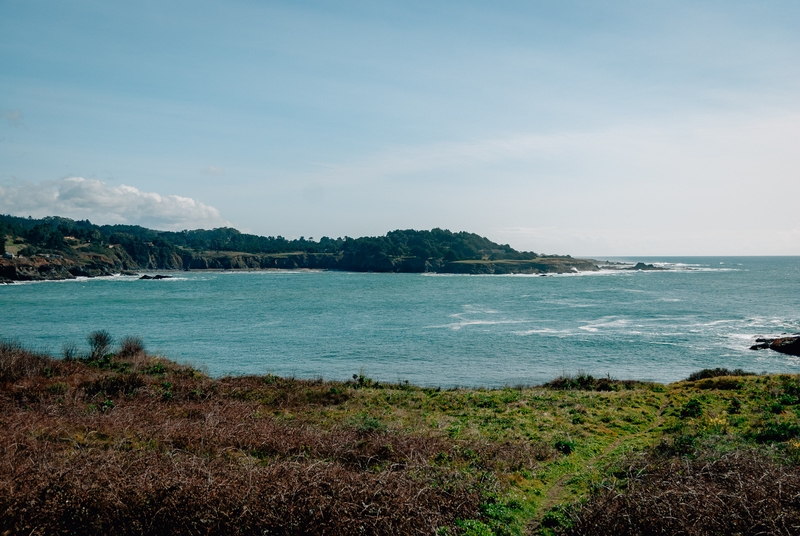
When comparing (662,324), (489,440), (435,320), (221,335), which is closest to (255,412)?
(489,440)

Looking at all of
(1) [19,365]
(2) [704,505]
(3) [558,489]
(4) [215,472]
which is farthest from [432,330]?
(2) [704,505]

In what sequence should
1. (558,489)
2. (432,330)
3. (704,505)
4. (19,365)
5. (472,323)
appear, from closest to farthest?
(704,505) → (558,489) → (19,365) → (432,330) → (472,323)

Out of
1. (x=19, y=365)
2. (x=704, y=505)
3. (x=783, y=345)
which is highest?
(x=704, y=505)

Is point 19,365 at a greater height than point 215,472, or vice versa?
point 215,472

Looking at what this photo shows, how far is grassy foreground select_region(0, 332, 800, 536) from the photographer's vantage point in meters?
9.85

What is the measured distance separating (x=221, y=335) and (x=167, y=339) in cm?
588

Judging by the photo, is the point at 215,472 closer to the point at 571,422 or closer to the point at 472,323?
the point at 571,422

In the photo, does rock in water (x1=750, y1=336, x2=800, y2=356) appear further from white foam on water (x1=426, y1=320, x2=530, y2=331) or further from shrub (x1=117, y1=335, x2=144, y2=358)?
shrub (x1=117, y1=335, x2=144, y2=358)

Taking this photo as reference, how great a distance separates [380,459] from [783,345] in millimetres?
55004

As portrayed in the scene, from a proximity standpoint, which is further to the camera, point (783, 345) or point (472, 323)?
point (472, 323)

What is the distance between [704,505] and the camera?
954cm

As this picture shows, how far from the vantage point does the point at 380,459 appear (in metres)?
14.4

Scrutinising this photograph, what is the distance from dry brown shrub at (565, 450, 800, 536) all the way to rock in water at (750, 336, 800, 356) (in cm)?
5012

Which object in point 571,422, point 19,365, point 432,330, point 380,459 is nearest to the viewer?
point 380,459
